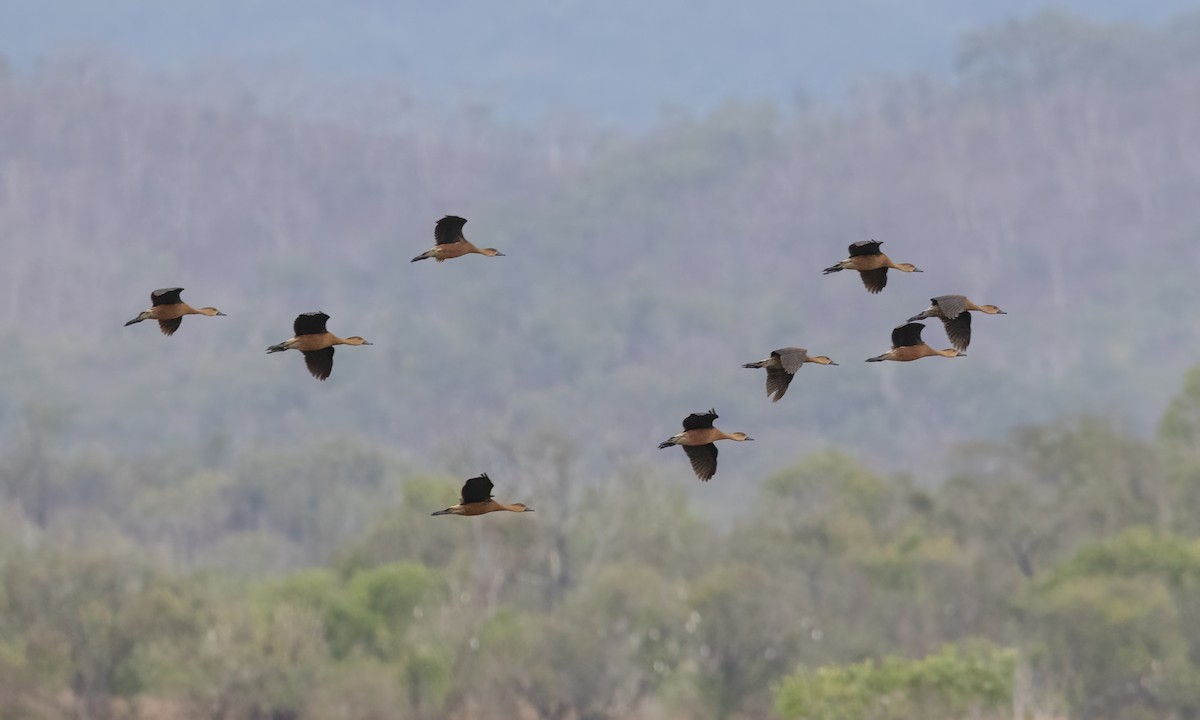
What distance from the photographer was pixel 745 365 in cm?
1981

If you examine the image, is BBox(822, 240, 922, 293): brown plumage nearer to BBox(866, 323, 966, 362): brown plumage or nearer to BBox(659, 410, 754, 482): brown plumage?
BBox(866, 323, 966, 362): brown plumage

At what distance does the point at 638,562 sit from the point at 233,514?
1881 inches

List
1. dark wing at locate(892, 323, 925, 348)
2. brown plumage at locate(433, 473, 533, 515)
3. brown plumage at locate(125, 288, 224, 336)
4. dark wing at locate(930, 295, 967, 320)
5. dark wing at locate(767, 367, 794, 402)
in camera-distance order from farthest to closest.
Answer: dark wing at locate(892, 323, 925, 348) < brown plumage at locate(125, 288, 224, 336) < dark wing at locate(767, 367, 794, 402) < dark wing at locate(930, 295, 967, 320) < brown plumage at locate(433, 473, 533, 515)

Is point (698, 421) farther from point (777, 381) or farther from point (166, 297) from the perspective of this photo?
point (166, 297)

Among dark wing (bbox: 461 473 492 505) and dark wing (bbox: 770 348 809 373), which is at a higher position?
dark wing (bbox: 770 348 809 373)

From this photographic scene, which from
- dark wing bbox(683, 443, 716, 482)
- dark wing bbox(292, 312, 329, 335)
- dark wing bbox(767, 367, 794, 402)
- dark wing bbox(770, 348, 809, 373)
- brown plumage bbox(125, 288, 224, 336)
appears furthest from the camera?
brown plumage bbox(125, 288, 224, 336)

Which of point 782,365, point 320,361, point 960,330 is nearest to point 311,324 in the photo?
point 320,361

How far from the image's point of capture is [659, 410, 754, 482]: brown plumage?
66.0 feet

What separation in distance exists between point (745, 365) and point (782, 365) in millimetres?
435

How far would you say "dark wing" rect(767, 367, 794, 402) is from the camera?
20.5m

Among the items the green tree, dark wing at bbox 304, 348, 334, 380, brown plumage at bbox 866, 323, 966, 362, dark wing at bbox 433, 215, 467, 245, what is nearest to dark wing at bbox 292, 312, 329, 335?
dark wing at bbox 304, 348, 334, 380

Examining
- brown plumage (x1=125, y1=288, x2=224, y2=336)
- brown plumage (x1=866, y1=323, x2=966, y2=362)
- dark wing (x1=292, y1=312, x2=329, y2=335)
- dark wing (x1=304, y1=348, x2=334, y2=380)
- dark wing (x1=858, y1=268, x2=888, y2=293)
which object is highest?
brown plumage (x1=125, y1=288, x2=224, y2=336)

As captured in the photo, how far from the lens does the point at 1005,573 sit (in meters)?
77.2

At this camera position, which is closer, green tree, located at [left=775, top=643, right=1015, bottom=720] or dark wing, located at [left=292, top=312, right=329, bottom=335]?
dark wing, located at [left=292, top=312, right=329, bottom=335]
